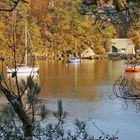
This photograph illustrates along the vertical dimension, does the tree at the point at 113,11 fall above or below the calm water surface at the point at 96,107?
above

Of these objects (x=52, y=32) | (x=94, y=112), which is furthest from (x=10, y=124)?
(x=52, y=32)

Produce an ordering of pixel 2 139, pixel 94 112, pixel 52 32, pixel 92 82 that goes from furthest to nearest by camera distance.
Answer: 1. pixel 52 32
2. pixel 92 82
3. pixel 94 112
4. pixel 2 139

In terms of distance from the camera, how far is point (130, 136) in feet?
31.2

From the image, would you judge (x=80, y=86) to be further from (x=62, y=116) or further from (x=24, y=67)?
(x=62, y=116)

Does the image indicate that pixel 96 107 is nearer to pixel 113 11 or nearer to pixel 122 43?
pixel 113 11

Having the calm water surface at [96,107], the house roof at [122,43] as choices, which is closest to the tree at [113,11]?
the calm water surface at [96,107]

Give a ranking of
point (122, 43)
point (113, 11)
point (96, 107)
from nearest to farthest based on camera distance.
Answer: point (113, 11) < point (96, 107) < point (122, 43)

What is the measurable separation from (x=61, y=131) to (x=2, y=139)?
0.89 ft

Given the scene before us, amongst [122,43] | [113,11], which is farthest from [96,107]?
[122,43]

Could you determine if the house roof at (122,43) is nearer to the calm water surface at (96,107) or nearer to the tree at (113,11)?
the calm water surface at (96,107)

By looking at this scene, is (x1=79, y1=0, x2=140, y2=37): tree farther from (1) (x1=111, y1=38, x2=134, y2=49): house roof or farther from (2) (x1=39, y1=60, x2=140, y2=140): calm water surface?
(1) (x1=111, y1=38, x2=134, y2=49): house roof

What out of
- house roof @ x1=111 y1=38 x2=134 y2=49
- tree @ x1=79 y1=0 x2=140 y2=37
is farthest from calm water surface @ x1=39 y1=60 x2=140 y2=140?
house roof @ x1=111 y1=38 x2=134 y2=49

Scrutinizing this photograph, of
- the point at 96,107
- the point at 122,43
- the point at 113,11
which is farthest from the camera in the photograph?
the point at 122,43

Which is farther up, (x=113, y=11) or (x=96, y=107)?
(x=113, y=11)
